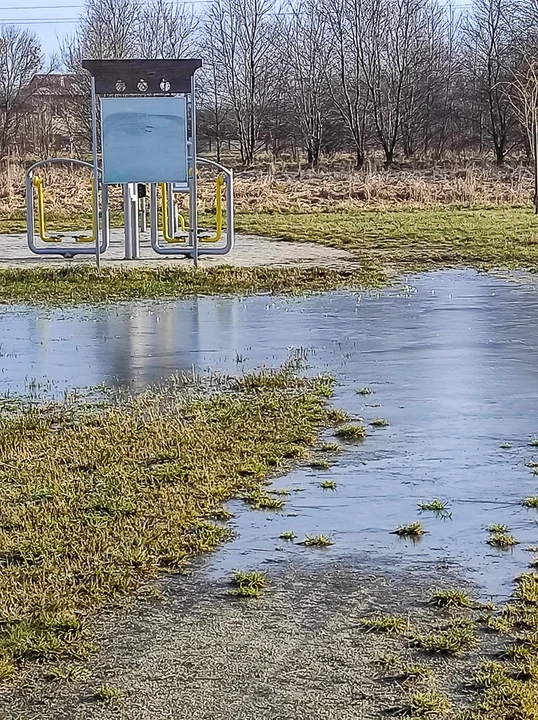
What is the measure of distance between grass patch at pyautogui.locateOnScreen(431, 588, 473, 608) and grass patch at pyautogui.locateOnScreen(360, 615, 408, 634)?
9.1 inches

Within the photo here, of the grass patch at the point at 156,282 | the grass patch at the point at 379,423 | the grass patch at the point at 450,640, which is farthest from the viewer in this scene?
the grass patch at the point at 156,282

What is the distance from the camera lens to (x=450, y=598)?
14.1ft

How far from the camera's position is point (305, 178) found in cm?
4378

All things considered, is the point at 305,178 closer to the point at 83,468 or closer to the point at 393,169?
the point at 393,169

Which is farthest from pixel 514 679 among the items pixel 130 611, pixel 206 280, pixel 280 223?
pixel 280 223

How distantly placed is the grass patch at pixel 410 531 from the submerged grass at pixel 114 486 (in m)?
0.79

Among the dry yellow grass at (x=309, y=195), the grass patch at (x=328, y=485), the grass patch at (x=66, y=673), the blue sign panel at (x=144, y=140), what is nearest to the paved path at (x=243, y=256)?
the blue sign panel at (x=144, y=140)

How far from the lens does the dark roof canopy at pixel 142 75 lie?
50.6 feet

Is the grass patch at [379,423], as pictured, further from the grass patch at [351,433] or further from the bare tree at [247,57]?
the bare tree at [247,57]

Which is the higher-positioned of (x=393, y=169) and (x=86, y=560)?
(x=393, y=169)

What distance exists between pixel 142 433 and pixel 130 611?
2585 mm

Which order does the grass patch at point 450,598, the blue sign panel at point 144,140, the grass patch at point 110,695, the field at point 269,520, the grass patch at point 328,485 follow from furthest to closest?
the blue sign panel at point 144,140 < the grass patch at point 328,485 < the grass patch at point 450,598 < the field at point 269,520 < the grass patch at point 110,695

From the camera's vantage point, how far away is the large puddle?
199 inches

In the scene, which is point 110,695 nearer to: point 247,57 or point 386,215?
point 386,215
